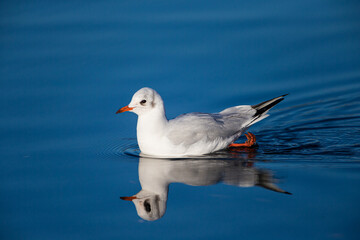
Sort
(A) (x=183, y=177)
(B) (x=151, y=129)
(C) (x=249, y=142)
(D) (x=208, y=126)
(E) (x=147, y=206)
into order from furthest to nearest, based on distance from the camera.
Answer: (C) (x=249, y=142) → (D) (x=208, y=126) → (B) (x=151, y=129) → (A) (x=183, y=177) → (E) (x=147, y=206)

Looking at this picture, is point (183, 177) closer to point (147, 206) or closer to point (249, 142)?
point (147, 206)

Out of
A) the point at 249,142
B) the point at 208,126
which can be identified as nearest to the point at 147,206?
the point at 208,126

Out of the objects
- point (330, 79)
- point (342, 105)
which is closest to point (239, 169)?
point (342, 105)

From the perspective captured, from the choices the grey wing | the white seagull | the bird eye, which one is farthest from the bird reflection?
the grey wing

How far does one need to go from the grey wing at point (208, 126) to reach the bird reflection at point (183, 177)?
40 centimetres

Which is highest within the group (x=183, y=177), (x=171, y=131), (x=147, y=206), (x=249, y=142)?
(x=171, y=131)

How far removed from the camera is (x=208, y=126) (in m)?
8.41

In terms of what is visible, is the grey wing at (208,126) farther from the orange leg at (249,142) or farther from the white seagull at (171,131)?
the orange leg at (249,142)

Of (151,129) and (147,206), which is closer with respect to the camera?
(147,206)

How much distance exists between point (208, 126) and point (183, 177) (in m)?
1.33

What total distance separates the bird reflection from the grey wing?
40 centimetres

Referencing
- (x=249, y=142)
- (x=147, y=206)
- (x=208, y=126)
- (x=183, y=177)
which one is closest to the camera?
(x=147, y=206)

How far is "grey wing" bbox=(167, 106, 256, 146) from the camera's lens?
820cm

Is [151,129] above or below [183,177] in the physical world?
above
